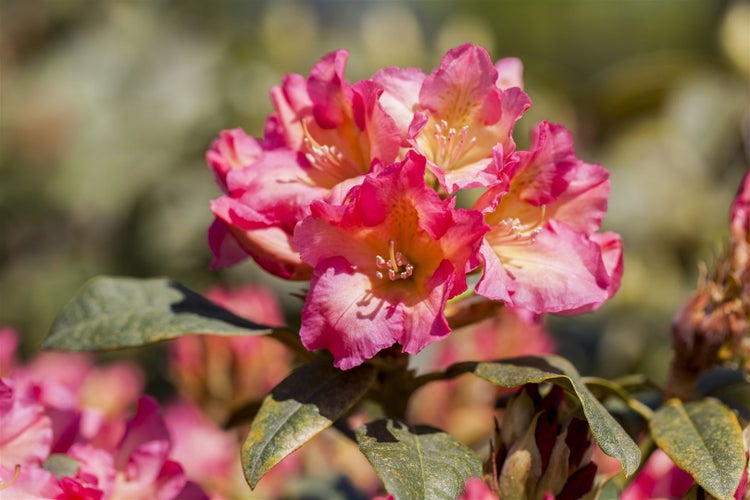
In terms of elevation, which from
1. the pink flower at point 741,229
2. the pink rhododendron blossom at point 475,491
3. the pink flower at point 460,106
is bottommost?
the pink rhododendron blossom at point 475,491

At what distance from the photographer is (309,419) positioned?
34.4 inches

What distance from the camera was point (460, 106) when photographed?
948 millimetres

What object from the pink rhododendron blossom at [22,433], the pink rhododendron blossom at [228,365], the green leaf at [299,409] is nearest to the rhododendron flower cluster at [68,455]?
the pink rhododendron blossom at [22,433]

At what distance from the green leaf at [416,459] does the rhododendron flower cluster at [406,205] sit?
0.26ft

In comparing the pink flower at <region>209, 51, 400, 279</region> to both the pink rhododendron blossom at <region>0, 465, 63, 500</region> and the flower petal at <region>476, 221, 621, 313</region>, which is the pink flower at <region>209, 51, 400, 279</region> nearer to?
the flower petal at <region>476, 221, 621, 313</region>

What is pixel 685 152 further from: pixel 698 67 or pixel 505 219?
pixel 505 219

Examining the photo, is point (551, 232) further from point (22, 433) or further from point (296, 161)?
point (22, 433)

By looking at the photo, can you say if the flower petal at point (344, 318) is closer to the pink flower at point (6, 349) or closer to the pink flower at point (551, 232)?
the pink flower at point (551, 232)

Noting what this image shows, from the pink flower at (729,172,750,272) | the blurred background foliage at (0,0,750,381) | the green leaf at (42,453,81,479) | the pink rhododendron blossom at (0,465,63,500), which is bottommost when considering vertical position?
the blurred background foliage at (0,0,750,381)

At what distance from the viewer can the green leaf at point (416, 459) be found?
0.80 meters

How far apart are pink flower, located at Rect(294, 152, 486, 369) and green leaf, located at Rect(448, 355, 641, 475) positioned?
92 mm

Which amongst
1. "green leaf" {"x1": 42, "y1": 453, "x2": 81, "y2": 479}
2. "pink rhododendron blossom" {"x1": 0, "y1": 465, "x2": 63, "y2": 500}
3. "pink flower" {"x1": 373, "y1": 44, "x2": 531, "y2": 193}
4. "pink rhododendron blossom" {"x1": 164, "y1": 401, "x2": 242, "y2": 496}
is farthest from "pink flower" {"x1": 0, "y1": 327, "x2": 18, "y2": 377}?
"pink flower" {"x1": 373, "y1": 44, "x2": 531, "y2": 193}

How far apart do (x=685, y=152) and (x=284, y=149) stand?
2046mm

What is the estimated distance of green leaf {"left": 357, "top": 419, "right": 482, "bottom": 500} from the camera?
80cm
